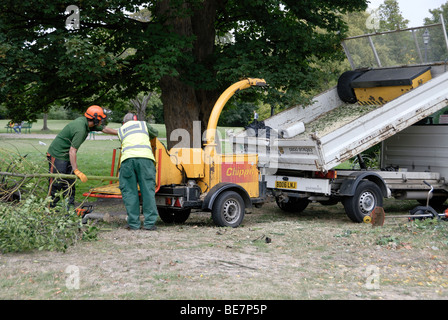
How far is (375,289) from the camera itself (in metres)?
5.43

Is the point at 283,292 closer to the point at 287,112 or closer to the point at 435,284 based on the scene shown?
the point at 435,284

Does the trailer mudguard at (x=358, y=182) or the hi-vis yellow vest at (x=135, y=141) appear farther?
the trailer mudguard at (x=358, y=182)

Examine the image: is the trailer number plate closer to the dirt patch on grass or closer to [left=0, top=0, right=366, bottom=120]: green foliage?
the dirt patch on grass

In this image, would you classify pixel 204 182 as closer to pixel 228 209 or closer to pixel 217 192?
pixel 217 192

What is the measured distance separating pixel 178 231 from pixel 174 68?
437 centimetres

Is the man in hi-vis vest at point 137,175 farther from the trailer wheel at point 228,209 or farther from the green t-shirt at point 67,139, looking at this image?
the trailer wheel at point 228,209

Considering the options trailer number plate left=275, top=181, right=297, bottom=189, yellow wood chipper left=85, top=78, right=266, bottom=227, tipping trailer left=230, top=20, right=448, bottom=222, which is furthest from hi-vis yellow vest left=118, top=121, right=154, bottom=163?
trailer number plate left=275, top=181, right=297, bottom=189

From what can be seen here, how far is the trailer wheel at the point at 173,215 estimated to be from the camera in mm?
9484

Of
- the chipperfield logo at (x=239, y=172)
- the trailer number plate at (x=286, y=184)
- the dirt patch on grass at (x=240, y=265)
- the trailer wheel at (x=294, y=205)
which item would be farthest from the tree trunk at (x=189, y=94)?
the dirt patch on grass at (x=240, y=265)

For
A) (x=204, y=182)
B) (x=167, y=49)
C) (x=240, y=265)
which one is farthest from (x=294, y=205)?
(x=240, y=265)

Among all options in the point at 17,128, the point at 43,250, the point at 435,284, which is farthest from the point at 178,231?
the point at 17,128

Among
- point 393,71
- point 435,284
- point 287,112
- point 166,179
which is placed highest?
point 393,71

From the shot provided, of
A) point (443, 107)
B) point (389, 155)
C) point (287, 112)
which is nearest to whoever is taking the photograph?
point (443, 107)

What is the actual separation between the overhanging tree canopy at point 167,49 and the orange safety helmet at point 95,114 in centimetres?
256
